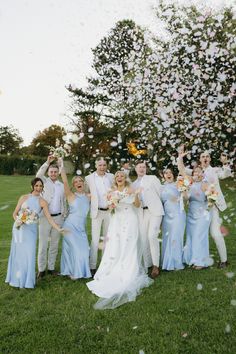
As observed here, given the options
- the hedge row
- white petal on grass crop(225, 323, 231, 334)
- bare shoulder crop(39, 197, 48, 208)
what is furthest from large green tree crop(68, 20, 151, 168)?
white petal on grass crop(225, 323, 231, 334)

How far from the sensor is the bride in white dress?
6285 mm

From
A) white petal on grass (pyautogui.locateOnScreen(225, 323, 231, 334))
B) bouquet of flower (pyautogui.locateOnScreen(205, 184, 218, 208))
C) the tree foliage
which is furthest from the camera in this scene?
the tree foliage

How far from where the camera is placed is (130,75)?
1969cm

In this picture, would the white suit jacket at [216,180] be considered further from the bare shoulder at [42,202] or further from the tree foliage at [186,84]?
the tree foliage at [186,84]

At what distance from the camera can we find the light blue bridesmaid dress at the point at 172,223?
749 centimetres

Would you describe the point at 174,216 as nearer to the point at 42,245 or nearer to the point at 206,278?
the point at 206,278

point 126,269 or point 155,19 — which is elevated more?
point 155,19

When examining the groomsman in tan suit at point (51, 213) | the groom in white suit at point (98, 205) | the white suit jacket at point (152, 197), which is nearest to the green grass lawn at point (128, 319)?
the groomsman in tan suit at point (51, 213)

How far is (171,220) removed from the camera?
7.61m

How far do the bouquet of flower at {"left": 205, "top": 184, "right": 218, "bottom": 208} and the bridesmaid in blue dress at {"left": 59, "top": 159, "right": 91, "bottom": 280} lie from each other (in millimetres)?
2024

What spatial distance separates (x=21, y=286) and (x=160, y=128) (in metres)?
12.8

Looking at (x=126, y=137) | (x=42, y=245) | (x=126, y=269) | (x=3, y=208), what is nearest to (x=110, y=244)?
(x=126, y=269)

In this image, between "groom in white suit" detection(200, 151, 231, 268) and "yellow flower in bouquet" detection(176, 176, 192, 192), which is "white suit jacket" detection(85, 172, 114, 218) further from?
"groom in white suit" detection(200, 151, 231, 268)

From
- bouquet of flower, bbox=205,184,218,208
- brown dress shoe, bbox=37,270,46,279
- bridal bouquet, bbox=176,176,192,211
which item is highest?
bridal bouquet, bbox=176,176,192,211
